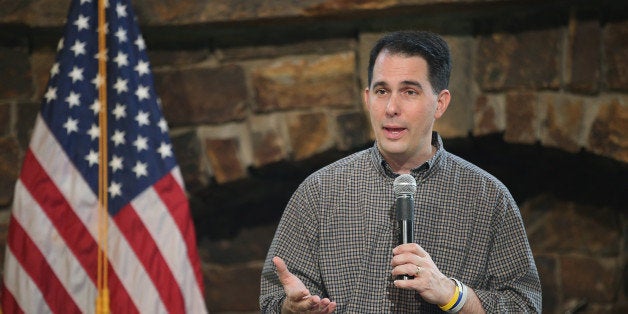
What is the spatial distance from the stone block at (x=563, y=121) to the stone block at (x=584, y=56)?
2.5 inches

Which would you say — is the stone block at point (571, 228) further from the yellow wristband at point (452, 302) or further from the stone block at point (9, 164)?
the stone block at point (9, 164)

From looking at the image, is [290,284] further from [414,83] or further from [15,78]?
[15,78]

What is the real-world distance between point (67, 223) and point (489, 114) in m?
1.56

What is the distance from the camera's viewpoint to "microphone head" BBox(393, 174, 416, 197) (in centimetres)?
196

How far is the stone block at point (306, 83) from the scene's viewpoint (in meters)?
3.26

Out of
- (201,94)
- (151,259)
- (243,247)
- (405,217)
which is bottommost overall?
(243,247)

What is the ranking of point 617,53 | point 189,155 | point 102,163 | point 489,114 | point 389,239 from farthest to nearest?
point 189,155
point 489,114
point 617,53
point 102,163
point 389,239

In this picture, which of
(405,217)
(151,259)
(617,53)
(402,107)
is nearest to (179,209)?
(151,259)

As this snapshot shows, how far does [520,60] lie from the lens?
3180mm

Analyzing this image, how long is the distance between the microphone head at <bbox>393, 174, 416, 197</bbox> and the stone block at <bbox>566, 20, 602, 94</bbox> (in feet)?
4.61

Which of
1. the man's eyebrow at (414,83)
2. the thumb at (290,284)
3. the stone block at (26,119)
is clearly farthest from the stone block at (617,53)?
the stone block at (26,119)

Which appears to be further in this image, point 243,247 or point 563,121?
point 243,247

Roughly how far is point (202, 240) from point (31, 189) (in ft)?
3.36

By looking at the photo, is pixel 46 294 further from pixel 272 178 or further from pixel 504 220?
pixel 504 220
